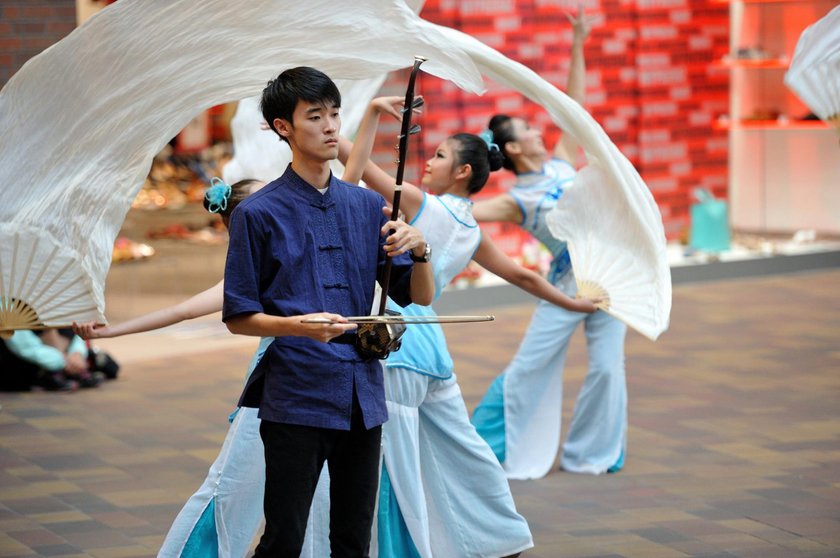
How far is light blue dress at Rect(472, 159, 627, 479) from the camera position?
577cm

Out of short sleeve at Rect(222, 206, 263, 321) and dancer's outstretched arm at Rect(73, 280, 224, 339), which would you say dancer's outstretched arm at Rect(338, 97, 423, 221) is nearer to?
dancer's outstretched arm at Rect(73, 280, 224, 339)

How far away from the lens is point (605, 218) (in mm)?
4895

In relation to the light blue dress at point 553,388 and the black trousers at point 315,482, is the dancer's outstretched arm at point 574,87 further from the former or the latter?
the black trousers at point 315,482

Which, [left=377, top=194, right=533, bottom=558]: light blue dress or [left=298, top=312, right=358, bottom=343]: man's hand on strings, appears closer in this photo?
[left=298, top=312, right=358, bottom=343]: man's hand on strings

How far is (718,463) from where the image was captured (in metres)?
5.81

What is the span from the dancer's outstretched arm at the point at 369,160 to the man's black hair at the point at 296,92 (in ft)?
1.29

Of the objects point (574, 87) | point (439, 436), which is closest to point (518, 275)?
point (439, 436)

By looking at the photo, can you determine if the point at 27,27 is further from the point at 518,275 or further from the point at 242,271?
the point at 242,271

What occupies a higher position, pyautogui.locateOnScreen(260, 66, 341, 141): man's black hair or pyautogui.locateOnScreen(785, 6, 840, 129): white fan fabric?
pyautogui.locateOnScreen(785, 6, 840, 129): white fan fabric

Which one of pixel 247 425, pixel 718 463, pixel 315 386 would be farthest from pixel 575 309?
pixel 315 386

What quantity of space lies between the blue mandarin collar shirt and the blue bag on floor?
8.29 metres

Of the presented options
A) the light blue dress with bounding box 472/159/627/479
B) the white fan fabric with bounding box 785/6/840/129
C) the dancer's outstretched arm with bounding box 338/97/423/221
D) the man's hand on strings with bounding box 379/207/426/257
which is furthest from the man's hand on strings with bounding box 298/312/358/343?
the light blue dress with bounding box 472/159/627/479

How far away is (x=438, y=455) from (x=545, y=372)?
1.63 meters

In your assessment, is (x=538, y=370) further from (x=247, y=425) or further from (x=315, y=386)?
(x=315, y=386)
